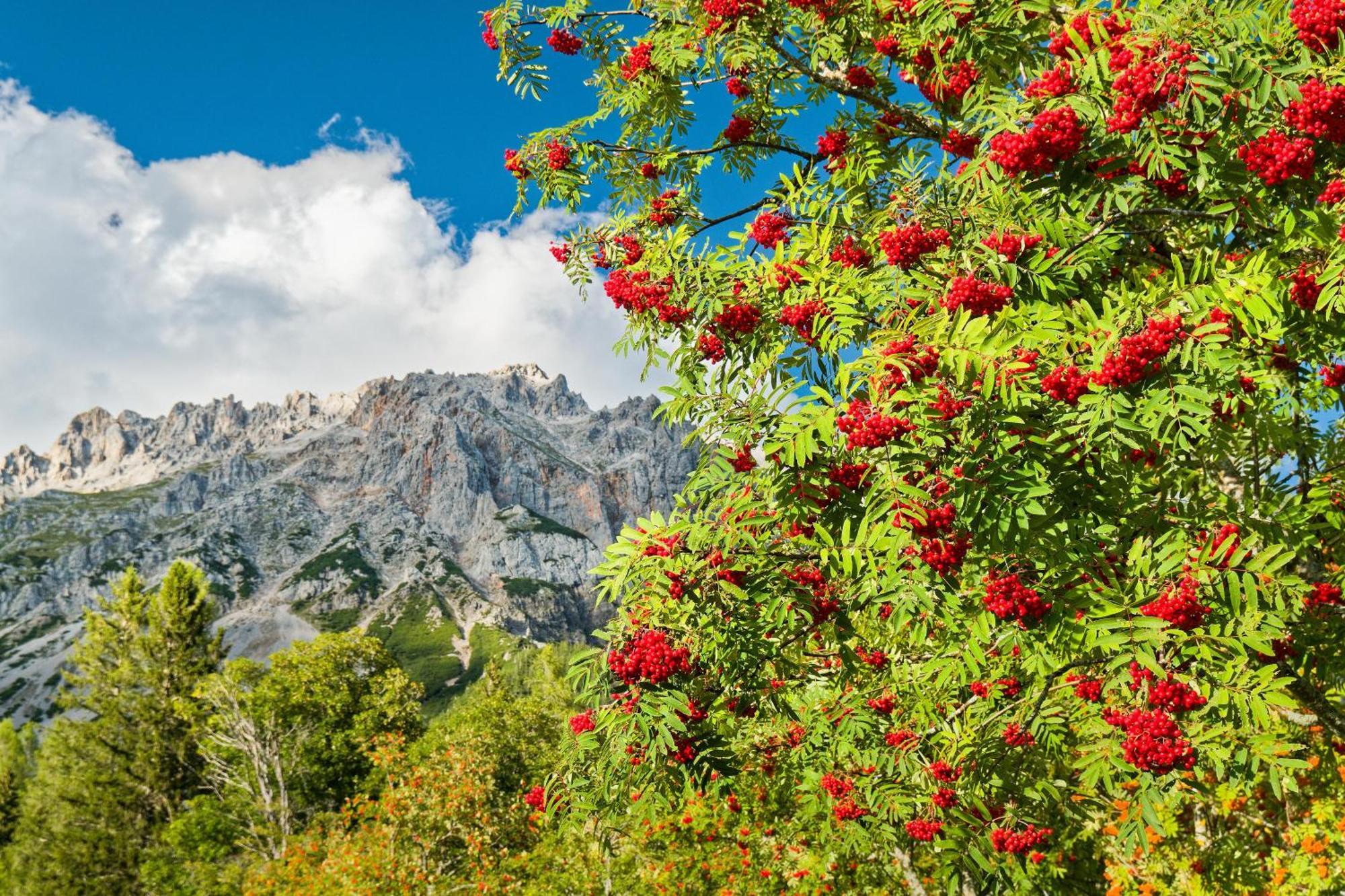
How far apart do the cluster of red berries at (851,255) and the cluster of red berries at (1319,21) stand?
2.24 m

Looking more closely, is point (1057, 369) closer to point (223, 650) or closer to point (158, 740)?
point (158, 740)

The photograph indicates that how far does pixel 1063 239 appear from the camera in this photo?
146 inches

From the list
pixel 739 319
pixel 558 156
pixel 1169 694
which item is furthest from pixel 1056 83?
pixel 558 156

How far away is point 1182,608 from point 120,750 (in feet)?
132

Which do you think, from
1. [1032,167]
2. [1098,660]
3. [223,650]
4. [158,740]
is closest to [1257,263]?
[1032,167]

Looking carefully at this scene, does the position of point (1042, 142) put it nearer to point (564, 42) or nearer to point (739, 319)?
point (739, 319)

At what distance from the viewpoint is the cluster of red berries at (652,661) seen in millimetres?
3807

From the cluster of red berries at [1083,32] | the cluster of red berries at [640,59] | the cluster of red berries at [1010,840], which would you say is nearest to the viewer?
the cluster of red berries at [1083,32]

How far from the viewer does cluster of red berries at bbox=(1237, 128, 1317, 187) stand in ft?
10.8

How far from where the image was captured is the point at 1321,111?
3131 millimetres

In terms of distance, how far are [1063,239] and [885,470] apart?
161 centimetres

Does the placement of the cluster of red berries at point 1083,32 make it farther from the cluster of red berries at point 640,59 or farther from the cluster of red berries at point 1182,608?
the cluster of red berries at point 640,59

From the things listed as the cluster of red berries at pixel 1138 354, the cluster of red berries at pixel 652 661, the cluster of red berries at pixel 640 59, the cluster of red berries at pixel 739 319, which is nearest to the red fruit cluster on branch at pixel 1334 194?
the cluster of red berries at pixel 1138 354

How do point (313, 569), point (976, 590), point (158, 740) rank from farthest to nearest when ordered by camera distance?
point (313, 569) → point (158, 740) → point (976, 590)
